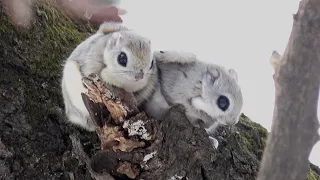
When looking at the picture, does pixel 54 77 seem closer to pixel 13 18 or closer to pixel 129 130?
pixel 13 18

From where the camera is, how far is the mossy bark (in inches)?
63.8

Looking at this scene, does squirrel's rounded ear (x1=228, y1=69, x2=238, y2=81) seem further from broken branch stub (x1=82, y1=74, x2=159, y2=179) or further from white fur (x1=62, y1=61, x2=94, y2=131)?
white fur (x1=62, y1=61, x2=94, y2=131)

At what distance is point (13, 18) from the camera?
1.79 metres

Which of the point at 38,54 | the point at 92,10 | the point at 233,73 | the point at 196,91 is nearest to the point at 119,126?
the point at 196,91

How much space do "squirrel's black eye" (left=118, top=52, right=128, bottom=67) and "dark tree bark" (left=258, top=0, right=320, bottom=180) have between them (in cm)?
70

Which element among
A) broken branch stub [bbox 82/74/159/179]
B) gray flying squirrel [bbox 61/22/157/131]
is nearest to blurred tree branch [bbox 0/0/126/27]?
gray flying squirrel [bbox 61/22/157/131]

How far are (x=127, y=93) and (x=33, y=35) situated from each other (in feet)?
1.64

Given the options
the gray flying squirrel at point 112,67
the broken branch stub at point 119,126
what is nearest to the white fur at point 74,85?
the gray flying squirrel at point 112,67

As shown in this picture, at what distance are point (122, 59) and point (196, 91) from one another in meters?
0.24

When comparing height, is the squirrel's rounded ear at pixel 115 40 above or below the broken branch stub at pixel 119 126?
above

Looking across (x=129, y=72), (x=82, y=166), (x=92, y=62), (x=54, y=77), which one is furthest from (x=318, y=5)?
(x=54, y=77)

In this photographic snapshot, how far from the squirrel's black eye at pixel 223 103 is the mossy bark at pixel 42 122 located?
0.23 metres

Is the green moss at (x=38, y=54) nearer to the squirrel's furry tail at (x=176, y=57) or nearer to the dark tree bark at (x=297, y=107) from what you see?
the squirrel's furry tail at (x=176, y=57)

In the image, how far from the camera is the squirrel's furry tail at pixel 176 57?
1613 mm
